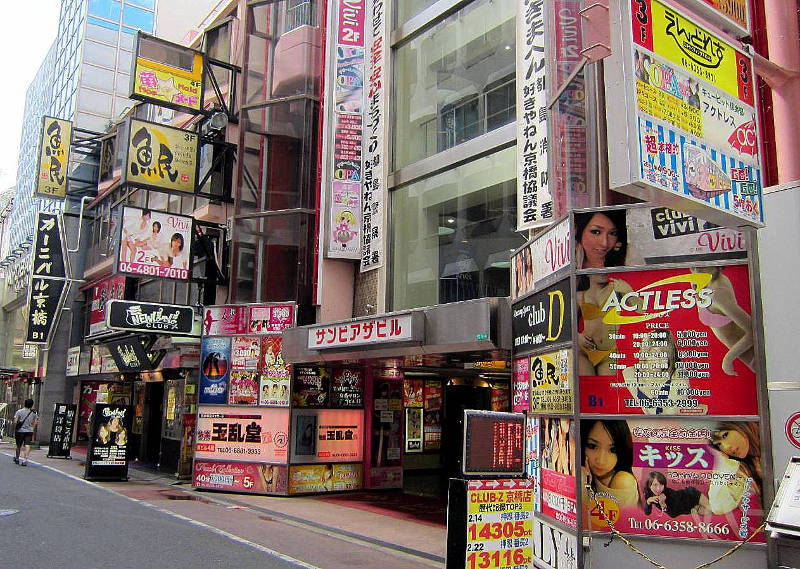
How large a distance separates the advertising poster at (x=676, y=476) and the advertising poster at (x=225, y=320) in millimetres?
10252

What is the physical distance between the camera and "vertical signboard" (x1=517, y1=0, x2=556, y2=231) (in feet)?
35.4

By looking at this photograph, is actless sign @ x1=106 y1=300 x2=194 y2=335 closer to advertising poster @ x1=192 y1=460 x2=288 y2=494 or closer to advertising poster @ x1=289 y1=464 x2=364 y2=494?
advertising poster @ x1=192 y1=460 x2=288 y2=494

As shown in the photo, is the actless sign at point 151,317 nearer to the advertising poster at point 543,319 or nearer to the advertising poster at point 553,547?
the advertising poster at point 543,319

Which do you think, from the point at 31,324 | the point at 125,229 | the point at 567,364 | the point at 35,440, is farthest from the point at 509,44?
the point at 35,440

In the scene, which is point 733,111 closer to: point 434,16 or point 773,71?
point 773,71

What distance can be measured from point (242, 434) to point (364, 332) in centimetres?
497

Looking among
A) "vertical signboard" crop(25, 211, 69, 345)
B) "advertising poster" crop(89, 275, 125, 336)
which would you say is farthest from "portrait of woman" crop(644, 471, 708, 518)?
"vertical signboard" crop(25, 211, 69, 345)

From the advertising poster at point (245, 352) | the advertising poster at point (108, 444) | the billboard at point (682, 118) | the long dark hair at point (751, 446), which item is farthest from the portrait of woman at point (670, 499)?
the advertising poster at point (108, 444)

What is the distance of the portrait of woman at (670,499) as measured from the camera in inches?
296

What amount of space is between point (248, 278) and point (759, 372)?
12380 millimetres

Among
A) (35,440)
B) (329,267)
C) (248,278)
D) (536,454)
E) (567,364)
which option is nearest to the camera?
(567,364)

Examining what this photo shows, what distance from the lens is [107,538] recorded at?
994 centimetres

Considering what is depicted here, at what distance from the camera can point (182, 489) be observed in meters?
16.5

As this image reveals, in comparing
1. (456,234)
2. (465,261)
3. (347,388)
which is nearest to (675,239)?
(465,261)
